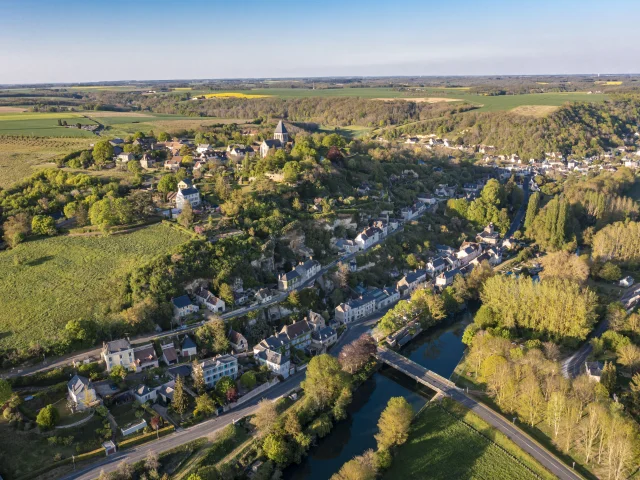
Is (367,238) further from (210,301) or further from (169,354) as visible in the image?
(169,354)

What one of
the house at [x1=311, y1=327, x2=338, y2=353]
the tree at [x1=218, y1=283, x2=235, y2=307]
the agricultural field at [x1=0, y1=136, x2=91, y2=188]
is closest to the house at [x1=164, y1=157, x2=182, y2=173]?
the agricultural field at [x1=0, y1=136, x2=91, y2=188]

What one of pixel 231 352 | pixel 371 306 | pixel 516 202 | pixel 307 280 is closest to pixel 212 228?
pixel 307 280

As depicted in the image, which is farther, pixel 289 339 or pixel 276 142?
pixel 276 142

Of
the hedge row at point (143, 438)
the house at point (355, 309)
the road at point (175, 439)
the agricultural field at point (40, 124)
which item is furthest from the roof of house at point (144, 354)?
the agricultural field at point (40, 124)

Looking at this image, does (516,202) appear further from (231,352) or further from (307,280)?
(231,352)

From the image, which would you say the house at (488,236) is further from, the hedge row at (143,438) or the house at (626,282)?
the hedge row at (143,438)

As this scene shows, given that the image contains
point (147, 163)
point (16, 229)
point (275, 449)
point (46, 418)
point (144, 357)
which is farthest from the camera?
point (147, 163)

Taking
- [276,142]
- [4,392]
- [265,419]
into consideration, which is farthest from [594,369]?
[276,142]
